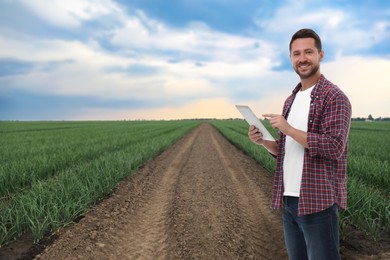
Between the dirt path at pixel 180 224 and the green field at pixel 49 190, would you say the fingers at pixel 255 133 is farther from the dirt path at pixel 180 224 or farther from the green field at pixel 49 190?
the green field at pixel 49 190

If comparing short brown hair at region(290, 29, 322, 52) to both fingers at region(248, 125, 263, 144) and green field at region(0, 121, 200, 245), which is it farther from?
green field at region(0, 121, 200, 245)

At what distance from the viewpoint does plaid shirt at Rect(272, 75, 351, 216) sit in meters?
1.73

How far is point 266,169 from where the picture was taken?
10.2m

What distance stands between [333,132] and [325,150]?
0.12m

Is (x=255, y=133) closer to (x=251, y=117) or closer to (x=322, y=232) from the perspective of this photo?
(x=251, y=117)

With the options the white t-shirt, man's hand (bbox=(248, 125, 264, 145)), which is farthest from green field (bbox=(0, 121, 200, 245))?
the white t-shirt

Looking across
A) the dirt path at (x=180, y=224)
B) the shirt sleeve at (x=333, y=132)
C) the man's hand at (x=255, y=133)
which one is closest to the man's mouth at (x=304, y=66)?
the shirt sleeve at (x=333, y=132)

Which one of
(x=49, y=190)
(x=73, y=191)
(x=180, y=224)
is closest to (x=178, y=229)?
(x=180, y=224)

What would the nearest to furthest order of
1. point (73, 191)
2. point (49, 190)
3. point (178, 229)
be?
point (178, 229), point (73, 191), point (49, 190)

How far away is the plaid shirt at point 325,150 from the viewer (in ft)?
5.69

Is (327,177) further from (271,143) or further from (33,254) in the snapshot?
(33,254)

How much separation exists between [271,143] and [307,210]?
2.13 feet

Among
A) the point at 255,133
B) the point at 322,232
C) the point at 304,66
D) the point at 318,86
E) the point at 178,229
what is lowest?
the point at 178,229

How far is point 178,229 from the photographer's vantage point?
16.2ft
